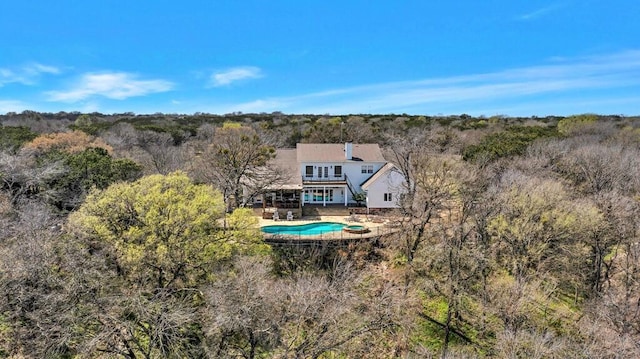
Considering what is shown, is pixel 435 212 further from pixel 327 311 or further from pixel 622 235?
pixel 327 311

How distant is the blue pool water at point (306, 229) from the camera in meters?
28.9

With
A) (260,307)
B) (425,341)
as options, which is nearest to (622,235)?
(425,341)

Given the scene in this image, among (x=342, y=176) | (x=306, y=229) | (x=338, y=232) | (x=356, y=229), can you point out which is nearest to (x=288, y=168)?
(x=342, y=176)

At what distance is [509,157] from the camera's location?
38688 mm

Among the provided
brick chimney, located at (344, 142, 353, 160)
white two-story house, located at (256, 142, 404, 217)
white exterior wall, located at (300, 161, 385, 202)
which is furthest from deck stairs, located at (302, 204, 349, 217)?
brick chimney, located at (344, 142, 353, 160)

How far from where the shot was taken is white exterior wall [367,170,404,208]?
35.5 metres

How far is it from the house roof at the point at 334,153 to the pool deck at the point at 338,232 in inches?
284

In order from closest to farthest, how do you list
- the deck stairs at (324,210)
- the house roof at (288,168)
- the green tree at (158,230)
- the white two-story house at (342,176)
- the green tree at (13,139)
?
the green tree at (158,230) → the deck stairs at (324,210) → the house roof at (288,168) → the green tree at (13,139) → the white two-story house at (342,176)

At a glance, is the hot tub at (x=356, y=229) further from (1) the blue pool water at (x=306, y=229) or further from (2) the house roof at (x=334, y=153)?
(2) the house roof at (x=334, y=153)

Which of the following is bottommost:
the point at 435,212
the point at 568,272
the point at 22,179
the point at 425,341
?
the point at 425,341

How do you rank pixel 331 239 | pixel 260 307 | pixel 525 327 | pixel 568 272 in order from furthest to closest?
pixel 331 239
pixel 568 272
pixel 525 327
pixel 260 307

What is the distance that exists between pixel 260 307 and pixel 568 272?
1937 cm

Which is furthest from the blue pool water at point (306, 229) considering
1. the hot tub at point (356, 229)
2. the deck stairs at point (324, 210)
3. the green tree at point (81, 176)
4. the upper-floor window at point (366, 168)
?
the green tree at point (81, 176)

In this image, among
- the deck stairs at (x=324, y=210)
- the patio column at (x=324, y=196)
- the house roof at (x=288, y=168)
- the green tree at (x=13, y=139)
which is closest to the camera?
the deck stairs at (x=324, y=210)
